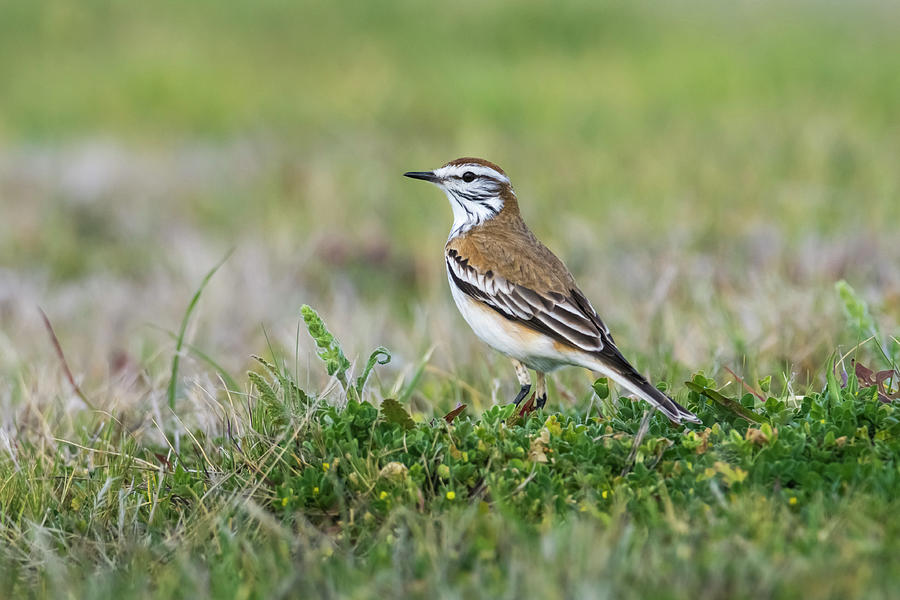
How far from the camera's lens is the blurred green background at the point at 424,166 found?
8172 millimetres

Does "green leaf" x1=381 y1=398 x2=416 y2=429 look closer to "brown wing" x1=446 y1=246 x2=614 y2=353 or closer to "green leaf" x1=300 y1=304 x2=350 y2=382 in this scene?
"green leaf" x1=300 y1=304 x2=350 y2=382

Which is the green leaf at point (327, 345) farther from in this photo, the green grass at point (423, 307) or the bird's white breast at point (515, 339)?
the bird's white breast at point (515, 339)

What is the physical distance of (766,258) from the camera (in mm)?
9414

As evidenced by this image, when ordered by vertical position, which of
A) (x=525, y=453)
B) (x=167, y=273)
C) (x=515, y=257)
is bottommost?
(x=167, y=273)

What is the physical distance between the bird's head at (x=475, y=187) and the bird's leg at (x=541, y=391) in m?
1.10

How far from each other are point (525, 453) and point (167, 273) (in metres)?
6.84

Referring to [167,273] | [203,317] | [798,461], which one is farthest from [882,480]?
[167,273]

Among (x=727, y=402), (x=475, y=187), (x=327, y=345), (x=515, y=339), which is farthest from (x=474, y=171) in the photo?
(x=727, y=402)

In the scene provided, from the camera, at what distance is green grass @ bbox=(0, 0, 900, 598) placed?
3.62 metres

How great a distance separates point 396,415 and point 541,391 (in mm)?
1153

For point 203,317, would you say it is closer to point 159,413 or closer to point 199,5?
point 159,413

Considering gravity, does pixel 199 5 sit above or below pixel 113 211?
above

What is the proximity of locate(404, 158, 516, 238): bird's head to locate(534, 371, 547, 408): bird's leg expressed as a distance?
1.10m

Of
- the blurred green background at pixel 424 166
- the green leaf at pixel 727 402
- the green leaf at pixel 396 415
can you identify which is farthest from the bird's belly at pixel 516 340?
the green leaf at pixel 396 415
